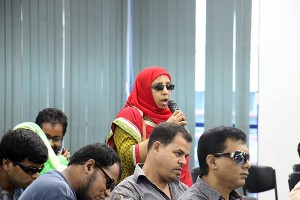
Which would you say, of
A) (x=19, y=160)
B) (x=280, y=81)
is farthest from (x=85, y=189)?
(x=280, y=81)

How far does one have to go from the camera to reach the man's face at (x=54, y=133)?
13.3 feet

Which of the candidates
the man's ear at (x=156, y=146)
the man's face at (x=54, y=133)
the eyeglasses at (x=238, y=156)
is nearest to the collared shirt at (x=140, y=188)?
the man's ear at (x=156, y=146)

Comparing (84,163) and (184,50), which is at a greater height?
(184,50)

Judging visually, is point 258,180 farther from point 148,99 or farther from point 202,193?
point 202,193

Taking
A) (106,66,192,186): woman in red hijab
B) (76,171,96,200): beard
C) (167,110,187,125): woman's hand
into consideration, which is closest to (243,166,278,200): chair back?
(106,66,192,186): woman in red hijab

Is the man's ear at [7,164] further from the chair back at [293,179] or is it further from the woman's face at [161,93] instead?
the chair back at [293,179]

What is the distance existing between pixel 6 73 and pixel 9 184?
11.2 feet

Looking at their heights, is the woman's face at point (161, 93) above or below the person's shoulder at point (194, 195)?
above

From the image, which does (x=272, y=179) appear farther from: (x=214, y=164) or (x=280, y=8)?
(x=214, y=164)

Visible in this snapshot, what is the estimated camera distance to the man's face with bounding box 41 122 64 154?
4.05 meters

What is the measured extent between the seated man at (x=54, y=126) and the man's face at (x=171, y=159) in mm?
1249

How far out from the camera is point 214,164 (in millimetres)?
2836

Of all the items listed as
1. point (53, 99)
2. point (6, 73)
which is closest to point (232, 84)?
point (53, 99)

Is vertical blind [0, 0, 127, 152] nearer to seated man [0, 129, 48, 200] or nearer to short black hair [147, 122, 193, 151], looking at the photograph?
short black hair [147, 122, 193, 151]
